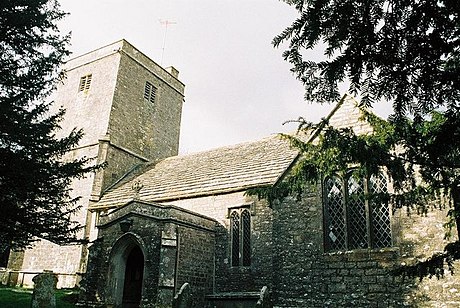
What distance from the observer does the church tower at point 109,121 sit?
19.3 m

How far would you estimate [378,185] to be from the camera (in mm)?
10820

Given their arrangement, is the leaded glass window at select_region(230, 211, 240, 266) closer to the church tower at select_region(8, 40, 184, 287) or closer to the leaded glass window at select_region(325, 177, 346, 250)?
the leaded glass window at select_region(325, 177, 346, 250)

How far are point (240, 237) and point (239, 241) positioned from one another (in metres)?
0.14

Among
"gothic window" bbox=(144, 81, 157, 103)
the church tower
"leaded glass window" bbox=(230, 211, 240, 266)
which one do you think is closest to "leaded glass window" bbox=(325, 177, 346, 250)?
"leaded glass window" bbox=(230, 211, 240, 266)

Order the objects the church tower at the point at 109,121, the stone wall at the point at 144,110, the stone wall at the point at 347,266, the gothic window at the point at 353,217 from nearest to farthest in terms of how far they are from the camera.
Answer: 1. the stone wall at the point at 347,266
2. the gothic window at the point at 353,217
3. the church tower at the point at 109,121
4. the stone wall at the point at 144,110

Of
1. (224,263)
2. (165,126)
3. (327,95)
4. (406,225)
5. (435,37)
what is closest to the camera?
(435,37)

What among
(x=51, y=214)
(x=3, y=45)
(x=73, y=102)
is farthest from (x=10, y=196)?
(x=73, y=102)

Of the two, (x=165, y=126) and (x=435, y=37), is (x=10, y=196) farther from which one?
(x=165, y=126)

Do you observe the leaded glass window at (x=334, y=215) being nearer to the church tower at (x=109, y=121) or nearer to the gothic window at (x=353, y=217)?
the gothic window at (x=353, y=217)

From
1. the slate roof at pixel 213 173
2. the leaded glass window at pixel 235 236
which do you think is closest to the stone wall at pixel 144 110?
the slate roof at pixel 213 173

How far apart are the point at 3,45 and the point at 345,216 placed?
414 inches

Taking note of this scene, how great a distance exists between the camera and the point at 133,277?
14.0 metres

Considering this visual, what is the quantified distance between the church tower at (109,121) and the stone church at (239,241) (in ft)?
0.38

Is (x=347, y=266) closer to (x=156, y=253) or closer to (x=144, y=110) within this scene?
(x=156, y=253)
